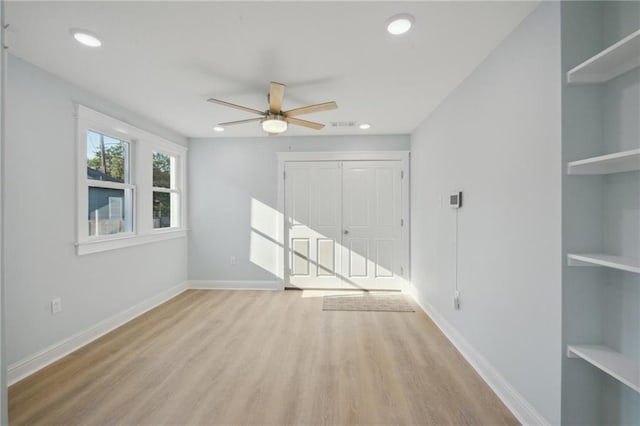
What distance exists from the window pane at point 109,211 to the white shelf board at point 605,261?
3910 millimetres

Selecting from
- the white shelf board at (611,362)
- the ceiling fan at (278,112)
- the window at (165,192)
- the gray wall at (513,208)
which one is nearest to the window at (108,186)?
the window at (165,192)

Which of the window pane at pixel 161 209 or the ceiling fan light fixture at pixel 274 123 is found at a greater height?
the ceiling fan light fixture at pixel 274 123

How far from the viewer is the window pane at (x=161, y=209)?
13.1 feet

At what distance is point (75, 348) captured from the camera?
2.62 meters

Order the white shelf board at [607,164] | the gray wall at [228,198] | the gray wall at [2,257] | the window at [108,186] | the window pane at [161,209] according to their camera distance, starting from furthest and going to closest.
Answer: the gray wall at [228,198] → the window pane at [161,209] → the window at [108,186] → the white shelf board at [607,164] → the gray wall at [2,257]

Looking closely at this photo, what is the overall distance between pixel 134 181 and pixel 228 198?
1.38m

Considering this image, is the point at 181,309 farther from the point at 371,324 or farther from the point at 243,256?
the point at 371,324

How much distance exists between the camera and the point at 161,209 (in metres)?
4.11

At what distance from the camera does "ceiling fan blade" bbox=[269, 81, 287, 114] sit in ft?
7.27

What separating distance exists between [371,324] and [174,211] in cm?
337

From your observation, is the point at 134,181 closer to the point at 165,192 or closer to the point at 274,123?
the point at 165,192

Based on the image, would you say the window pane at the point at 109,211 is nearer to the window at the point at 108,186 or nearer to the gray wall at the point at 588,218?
the window at the point at 108,186

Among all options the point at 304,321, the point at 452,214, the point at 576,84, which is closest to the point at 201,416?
the point at 304,321

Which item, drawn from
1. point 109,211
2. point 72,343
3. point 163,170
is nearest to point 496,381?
point 72,343
